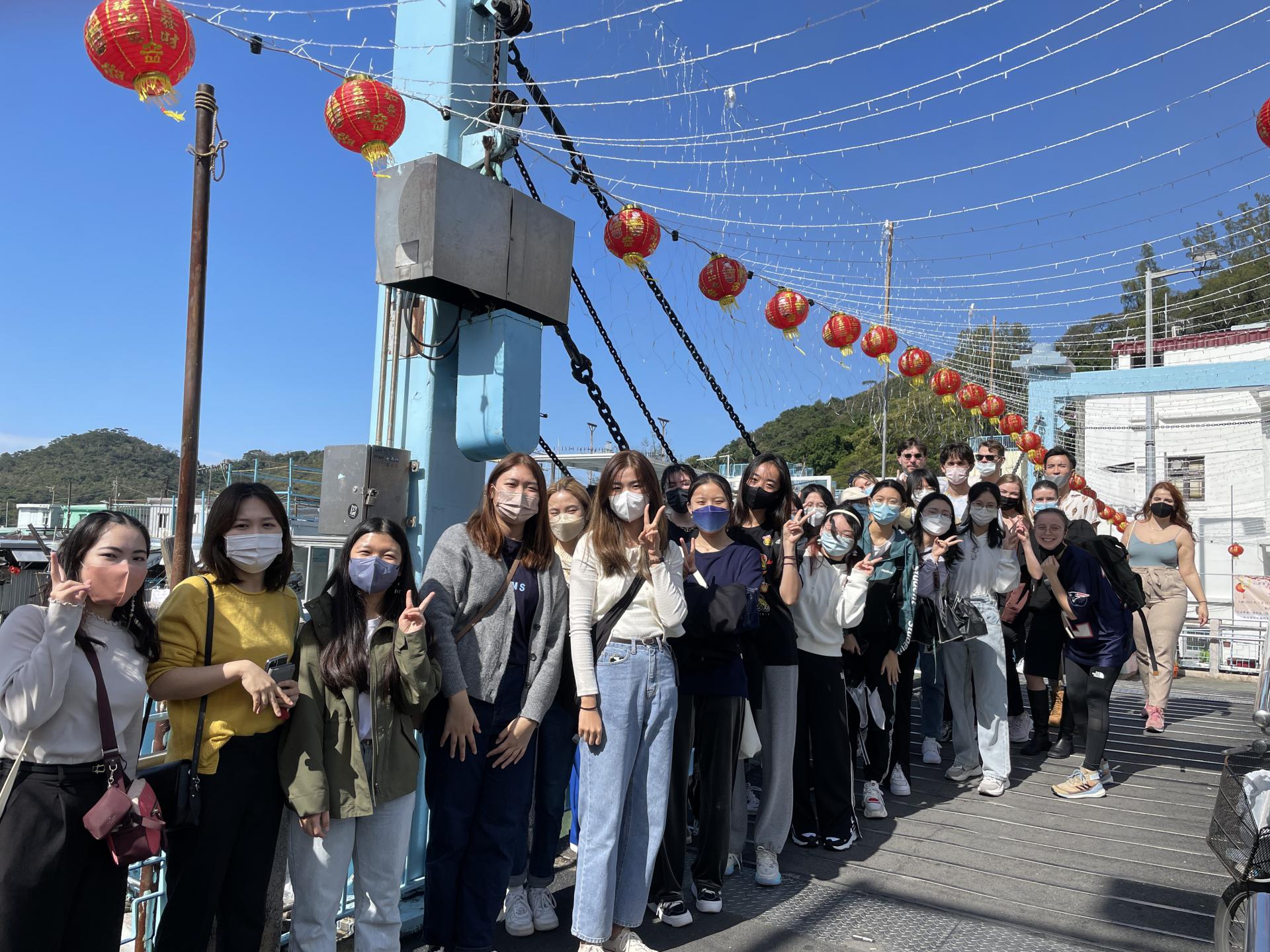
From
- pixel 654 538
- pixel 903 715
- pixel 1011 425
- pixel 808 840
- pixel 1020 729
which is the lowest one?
pixel 808 840

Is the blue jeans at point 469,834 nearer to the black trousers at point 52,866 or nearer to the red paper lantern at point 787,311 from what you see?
the black trousers at point 52,866

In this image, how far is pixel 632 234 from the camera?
5.86m

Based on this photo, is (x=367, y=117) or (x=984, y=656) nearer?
(x=367, y=117)

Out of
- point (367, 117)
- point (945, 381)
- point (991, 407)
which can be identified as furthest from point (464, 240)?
point (991, 407)

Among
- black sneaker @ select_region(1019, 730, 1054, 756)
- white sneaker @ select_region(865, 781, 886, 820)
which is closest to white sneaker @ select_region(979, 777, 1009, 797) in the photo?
white sneaker @ select_region(865, 781, 886, 820)

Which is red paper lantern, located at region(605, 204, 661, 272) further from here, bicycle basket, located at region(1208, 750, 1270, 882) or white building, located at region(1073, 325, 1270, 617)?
white building, located at region(1073, 325, 1270, 617)

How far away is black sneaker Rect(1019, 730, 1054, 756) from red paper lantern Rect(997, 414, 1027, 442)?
9.10m

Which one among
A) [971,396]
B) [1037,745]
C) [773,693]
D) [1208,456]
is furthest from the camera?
[1208,456]

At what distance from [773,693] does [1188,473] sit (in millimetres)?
21426

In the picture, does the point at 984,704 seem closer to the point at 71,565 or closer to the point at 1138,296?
the point at 71,565

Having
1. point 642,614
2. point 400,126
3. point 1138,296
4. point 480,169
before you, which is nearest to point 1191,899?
point 642,614

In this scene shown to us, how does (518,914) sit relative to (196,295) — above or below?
below

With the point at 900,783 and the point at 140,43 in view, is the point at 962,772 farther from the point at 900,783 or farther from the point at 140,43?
the point at 140,43

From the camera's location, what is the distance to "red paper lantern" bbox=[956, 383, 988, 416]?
1230 cm
